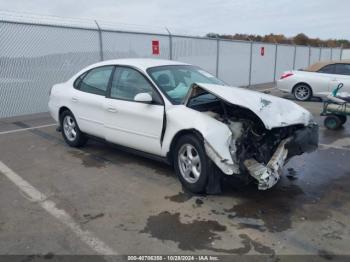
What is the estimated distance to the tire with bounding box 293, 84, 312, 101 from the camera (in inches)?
525

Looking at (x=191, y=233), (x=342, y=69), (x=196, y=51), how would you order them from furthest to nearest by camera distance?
1. (x=196, y=51)
2. (x=342, y=69)
3. (x=191, y=233)

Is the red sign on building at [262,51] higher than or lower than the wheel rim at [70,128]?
higher

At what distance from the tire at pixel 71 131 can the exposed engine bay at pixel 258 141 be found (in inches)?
101

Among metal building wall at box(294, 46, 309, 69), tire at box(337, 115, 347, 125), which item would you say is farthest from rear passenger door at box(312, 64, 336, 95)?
metal building wall at box(294, 46, 309, 69)

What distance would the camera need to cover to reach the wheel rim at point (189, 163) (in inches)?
176

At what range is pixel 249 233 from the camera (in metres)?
3.66

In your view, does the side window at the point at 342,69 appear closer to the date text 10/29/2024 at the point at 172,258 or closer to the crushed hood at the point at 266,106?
the crushed hood at the point at 266,106

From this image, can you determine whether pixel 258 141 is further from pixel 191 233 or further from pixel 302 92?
pixel 302 92

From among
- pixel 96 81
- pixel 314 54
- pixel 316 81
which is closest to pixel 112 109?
pixel 96 81

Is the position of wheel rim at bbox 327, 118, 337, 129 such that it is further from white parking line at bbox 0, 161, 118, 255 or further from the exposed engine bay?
white parking line at bbox 0, 161, 118, 255

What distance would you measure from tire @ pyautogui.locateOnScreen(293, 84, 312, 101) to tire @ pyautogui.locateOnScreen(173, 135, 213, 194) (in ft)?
32.6

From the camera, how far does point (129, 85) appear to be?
5.45 metres

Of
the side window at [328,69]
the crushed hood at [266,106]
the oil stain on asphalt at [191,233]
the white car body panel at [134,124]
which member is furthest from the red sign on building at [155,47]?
the oil stain on asphalt at [191,233]

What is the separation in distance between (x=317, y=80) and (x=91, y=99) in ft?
31.5
